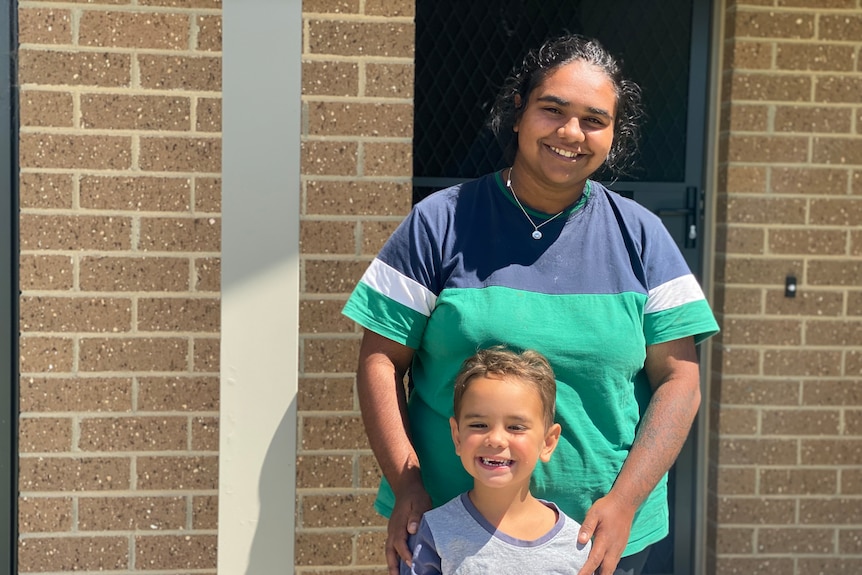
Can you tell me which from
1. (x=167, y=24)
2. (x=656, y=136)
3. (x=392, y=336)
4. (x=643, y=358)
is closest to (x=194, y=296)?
(x=167, y=24)

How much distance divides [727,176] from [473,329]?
1970 mm

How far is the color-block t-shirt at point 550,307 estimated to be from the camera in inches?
82.4

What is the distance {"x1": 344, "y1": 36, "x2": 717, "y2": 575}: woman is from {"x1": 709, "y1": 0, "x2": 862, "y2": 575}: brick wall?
1.58 m

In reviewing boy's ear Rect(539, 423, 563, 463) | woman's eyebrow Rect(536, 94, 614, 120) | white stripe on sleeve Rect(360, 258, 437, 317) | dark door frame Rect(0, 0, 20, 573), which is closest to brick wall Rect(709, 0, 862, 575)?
woman's eyebrow Rect(536, 94, 614, 120)

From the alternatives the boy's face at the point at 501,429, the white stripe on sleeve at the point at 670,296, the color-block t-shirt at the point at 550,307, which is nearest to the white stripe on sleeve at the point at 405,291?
the color-block t-shirt at the point at 550,307

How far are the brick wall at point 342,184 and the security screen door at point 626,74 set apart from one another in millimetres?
444

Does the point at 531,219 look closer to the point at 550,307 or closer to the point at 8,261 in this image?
the point at 550,307

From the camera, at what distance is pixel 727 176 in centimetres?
366

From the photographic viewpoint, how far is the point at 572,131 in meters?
2.10

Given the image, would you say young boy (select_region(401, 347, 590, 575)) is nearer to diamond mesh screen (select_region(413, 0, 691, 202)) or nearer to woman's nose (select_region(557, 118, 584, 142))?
woman's nose (select_region(557, 118, 584, 142))

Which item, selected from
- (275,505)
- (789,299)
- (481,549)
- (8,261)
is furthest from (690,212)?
(8,261)

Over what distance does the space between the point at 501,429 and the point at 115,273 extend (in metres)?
1.72

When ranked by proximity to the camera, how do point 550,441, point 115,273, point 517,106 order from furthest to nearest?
point 115,273 < point 517,106 < point 550,441

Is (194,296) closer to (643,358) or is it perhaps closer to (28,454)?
(28,454)
